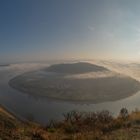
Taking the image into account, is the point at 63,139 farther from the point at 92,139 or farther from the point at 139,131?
the point at 139,131

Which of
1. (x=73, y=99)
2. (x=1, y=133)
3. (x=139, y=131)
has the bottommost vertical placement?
(x=73, y=99)

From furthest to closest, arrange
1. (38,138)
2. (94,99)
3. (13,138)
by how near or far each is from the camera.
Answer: (94,99) → (38,138) → (13,138)

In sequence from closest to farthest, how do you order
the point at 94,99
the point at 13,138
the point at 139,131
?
the point at 13,138
the point at 139,131
the point at 94,99

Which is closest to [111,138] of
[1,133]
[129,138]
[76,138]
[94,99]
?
[129,138]

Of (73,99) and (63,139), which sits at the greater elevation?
(63,139)

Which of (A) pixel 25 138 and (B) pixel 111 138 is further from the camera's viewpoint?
(B) pixel 111 138

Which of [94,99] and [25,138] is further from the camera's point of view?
[94,99]

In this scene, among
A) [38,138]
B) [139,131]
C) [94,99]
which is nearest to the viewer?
[38,138]

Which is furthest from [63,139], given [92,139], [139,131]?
[139,131]

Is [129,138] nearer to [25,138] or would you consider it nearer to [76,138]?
[76,138]
